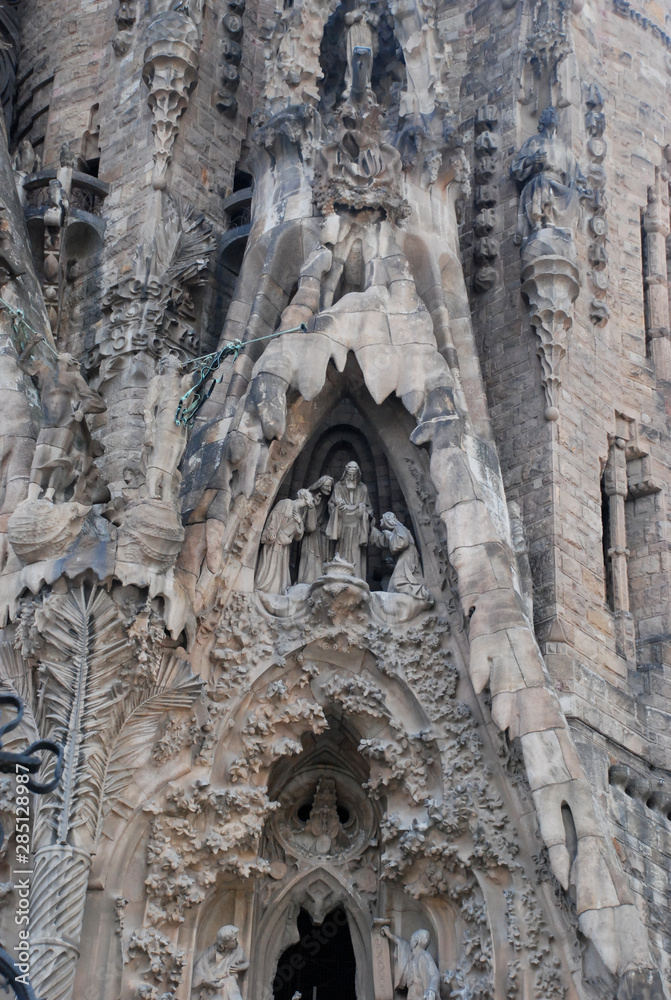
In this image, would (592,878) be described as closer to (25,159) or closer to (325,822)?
(325,822)

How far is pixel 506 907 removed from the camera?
11.3 metres

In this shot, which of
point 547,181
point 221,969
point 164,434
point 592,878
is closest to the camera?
point 592,878

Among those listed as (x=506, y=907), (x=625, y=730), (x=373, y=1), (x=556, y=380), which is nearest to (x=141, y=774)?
(x=506, y=907)

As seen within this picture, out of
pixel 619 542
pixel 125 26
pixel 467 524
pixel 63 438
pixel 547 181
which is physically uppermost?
pixel 125 26

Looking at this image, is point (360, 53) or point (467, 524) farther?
point (360, 53)

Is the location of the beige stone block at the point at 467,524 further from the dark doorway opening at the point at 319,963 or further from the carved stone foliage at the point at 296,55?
the carved stone foliage at the point at 296,55

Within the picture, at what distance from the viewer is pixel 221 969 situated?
11.7m

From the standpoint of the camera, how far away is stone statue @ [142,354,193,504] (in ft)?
39.2

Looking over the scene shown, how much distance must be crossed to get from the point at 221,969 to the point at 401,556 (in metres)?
3.58

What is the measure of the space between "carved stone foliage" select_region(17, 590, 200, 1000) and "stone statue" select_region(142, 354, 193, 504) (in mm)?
969

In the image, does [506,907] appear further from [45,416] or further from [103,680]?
[45,416]

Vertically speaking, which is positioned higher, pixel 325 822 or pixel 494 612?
pixel 494 612

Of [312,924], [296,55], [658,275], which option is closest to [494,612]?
[312,924]

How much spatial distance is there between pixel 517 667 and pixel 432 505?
177cm
